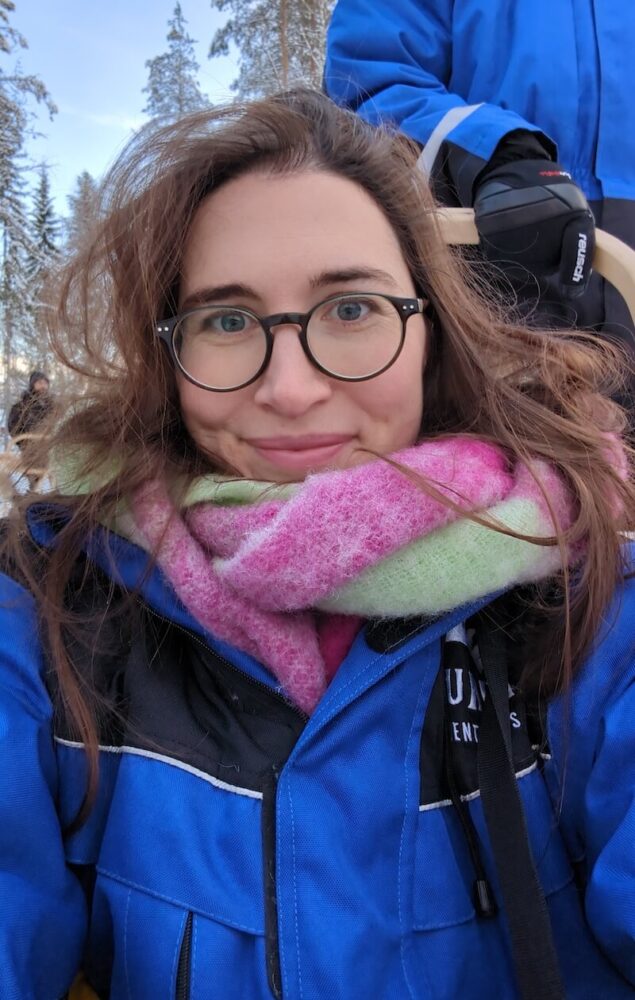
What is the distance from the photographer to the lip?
1243 mm

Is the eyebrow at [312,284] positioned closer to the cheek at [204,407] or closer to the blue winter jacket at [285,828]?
the cheek at [204,407]

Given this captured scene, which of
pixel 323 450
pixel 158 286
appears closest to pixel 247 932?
pixel 323 450

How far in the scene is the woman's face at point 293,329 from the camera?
1225 mm

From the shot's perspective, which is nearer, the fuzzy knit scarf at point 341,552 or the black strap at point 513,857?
the black strap at point 513,857

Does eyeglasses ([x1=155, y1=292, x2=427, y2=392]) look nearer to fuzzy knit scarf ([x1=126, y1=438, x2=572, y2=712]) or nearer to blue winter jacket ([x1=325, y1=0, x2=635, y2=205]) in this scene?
fuzzy knit scarf ([x1=126, y1=438, x2=572, y2=712])

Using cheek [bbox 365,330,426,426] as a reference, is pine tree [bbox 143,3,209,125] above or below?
above

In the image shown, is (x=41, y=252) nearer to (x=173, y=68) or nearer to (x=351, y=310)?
(x=173, y=68)

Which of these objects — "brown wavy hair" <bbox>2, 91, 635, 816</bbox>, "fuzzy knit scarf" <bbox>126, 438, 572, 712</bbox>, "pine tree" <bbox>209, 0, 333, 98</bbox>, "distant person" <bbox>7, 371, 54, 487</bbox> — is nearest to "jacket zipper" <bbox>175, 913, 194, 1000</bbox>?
"fuzzy knit scarf" <bbox>126, 438, 572, 712</bbox>

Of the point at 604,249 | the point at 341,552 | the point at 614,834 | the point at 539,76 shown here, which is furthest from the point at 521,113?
the point at 614,834

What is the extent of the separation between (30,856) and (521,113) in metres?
2.05

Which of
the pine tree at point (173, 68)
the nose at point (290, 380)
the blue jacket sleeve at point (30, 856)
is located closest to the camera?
the blue jacket sleeve at point (30, 856)

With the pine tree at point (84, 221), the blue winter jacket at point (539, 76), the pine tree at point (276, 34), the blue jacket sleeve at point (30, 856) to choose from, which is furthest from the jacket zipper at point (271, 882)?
the pine tree at point (276, 34)

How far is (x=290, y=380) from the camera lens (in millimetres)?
1192

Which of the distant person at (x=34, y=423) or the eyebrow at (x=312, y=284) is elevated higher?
the eyebrow at (x=312, y=284)
